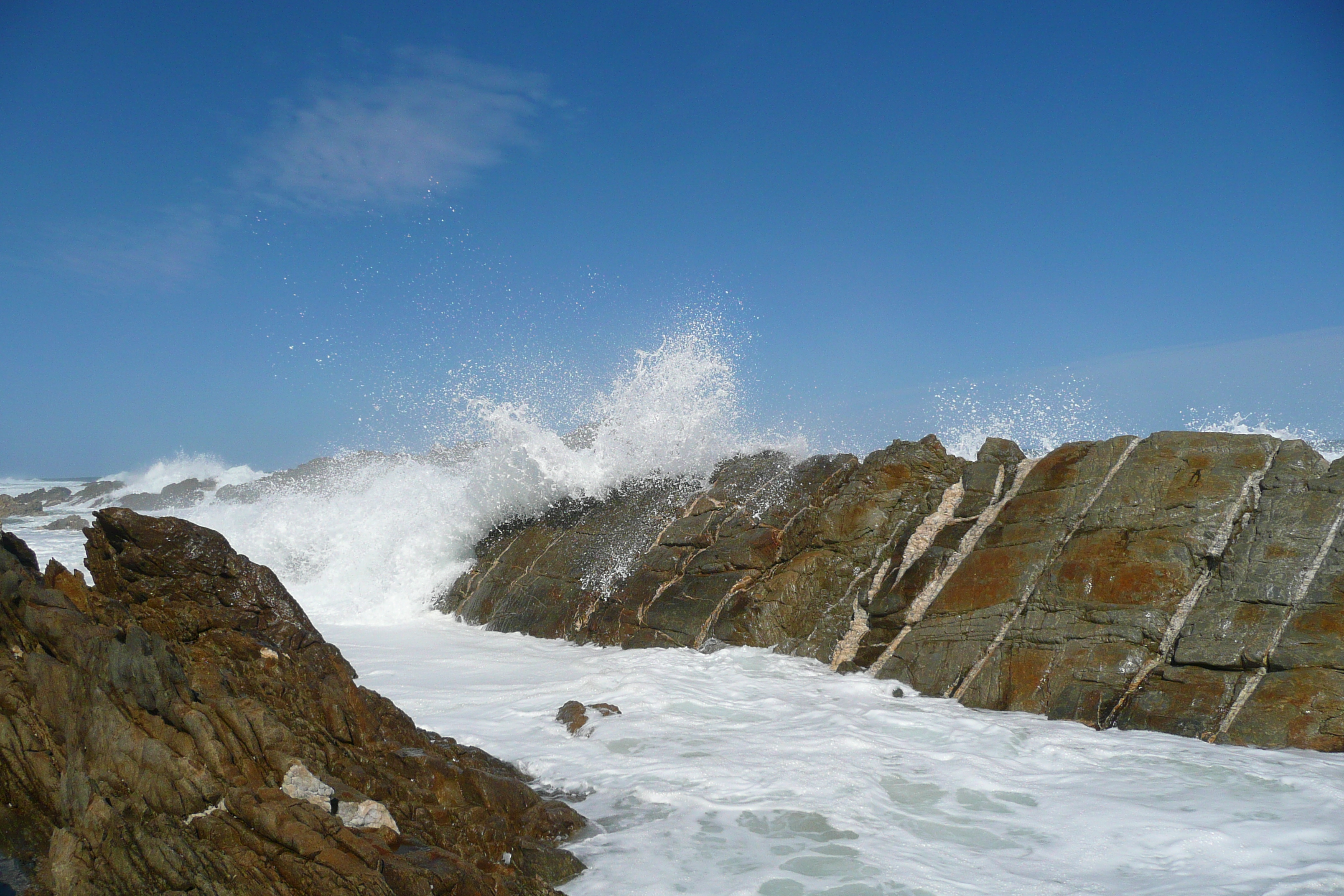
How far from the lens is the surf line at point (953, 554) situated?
7152 millimetres

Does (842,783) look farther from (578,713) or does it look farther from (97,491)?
(97,491)

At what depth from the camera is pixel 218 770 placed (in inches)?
131

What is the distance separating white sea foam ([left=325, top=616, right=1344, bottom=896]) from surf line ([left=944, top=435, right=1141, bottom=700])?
1.04ft

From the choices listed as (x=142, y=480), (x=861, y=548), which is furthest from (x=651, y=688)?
(x=142, y=480)

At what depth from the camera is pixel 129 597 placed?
17.0 feet

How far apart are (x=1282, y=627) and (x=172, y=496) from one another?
36.4 m

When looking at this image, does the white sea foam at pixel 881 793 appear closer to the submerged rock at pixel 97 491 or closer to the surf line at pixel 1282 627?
the surf line at pixel 1282 627

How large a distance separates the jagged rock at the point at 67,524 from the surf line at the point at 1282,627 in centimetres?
2522

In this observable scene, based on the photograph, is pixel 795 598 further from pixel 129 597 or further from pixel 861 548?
pixel 129 597

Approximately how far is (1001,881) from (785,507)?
212 inches

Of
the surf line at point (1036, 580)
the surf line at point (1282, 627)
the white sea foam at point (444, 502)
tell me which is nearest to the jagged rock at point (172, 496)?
the white sea foam at point (444, 502)

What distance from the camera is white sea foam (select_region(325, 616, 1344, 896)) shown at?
3.75 metres

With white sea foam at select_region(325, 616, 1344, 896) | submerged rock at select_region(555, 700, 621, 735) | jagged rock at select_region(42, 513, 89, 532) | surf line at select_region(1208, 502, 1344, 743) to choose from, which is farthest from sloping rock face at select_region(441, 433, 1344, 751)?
jagged rock at select_region(42, 513, 89, 532)

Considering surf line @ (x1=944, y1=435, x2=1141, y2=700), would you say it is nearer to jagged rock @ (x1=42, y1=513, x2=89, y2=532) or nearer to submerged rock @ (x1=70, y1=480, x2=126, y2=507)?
jagged rock @ (x1=42, y1=513, x2=89, y2=532)
